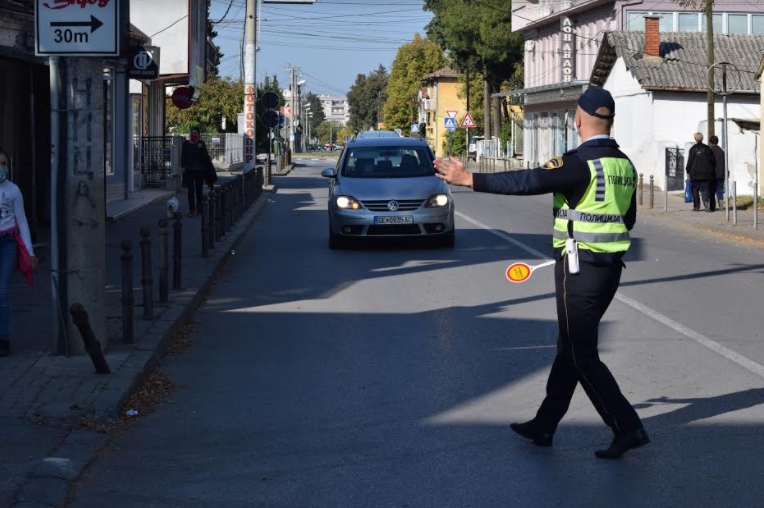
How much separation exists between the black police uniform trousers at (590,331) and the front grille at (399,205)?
11385 millimetres

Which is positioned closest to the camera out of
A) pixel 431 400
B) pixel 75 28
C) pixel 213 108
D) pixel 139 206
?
pixel 431 400

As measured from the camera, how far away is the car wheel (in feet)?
59.1

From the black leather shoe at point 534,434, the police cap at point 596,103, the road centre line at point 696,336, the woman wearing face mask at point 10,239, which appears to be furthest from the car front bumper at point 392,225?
the police cap at point 596,103

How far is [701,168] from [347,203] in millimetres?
11696

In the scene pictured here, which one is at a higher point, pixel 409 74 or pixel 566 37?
pixel 409 74

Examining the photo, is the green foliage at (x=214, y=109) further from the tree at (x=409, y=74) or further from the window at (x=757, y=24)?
the tree at (x=409, y=74)

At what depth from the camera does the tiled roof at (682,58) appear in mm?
41781

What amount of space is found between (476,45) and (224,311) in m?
64.4

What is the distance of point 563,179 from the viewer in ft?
19.8

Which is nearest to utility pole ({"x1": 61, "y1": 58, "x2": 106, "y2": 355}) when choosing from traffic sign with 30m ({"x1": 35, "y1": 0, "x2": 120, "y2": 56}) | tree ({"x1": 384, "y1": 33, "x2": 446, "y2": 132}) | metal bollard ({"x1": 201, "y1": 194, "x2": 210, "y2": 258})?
traffic sign with 30m ({"x1": 35, "y1": 0, "x2": 120, "y2": 56})

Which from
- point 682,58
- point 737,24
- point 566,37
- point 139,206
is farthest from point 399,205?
point 566,37

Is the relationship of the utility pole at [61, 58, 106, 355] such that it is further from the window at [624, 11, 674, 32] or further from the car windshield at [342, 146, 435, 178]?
the window at [624, 11, 674, 32]

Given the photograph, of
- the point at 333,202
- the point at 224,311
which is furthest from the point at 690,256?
the point at 224,311

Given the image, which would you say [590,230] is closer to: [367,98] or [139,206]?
[139,206]
